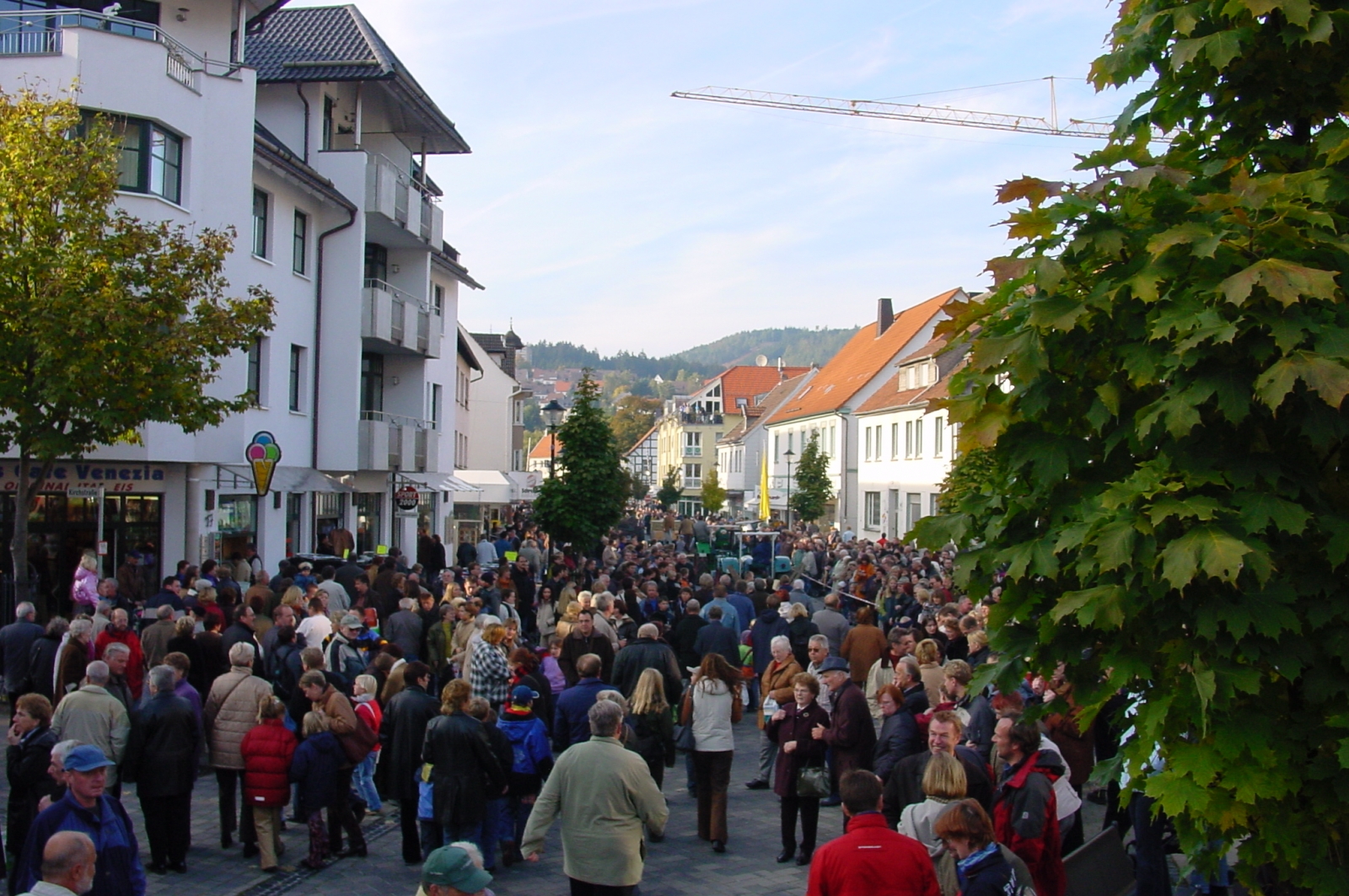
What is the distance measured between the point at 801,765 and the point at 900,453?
149 ft

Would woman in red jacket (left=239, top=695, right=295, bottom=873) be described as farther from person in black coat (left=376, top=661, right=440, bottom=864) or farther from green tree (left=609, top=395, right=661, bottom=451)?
green tree (left=609, top=395, right=661, bottom=451)

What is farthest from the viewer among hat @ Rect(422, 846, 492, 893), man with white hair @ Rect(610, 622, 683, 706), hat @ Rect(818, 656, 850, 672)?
man with white hair @ Rect(610, 622, 683, 706)

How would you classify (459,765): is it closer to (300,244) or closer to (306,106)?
(300,244)

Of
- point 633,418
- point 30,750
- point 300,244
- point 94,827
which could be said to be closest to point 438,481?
point 300,244

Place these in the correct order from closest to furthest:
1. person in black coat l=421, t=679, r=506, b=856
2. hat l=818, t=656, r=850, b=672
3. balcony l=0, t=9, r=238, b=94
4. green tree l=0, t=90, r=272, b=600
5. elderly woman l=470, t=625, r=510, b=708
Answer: person in black coat l=421, t=679, r=506, b=856, hat l=818, t=656, r=850, b=672, elderly woman l=470, t=625, r=510, b=708, green tree l=0, t=90, r=272, b=600, balcony l=0, t=9, r=238, b=94

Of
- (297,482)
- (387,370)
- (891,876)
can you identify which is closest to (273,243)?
(297,482)

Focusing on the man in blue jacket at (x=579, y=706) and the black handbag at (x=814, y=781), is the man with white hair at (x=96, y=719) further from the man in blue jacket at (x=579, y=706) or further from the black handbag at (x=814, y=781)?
the black handbag at (x=814, y=781)

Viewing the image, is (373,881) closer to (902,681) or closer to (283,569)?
(902,681)

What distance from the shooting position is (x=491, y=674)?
35.4ft

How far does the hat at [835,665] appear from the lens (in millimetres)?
9625

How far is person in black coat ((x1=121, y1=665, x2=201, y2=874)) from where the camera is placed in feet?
29.1

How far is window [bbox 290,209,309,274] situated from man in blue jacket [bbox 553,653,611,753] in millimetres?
18471

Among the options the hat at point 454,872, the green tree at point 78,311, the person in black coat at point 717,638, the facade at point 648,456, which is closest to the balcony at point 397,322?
the green tree at point 78,311

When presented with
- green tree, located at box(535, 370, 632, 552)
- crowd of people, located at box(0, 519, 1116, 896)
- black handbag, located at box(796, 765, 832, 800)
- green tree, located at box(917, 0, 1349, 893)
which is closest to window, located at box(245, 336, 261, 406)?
green tree, located at box(535, 370, 632, 552)
